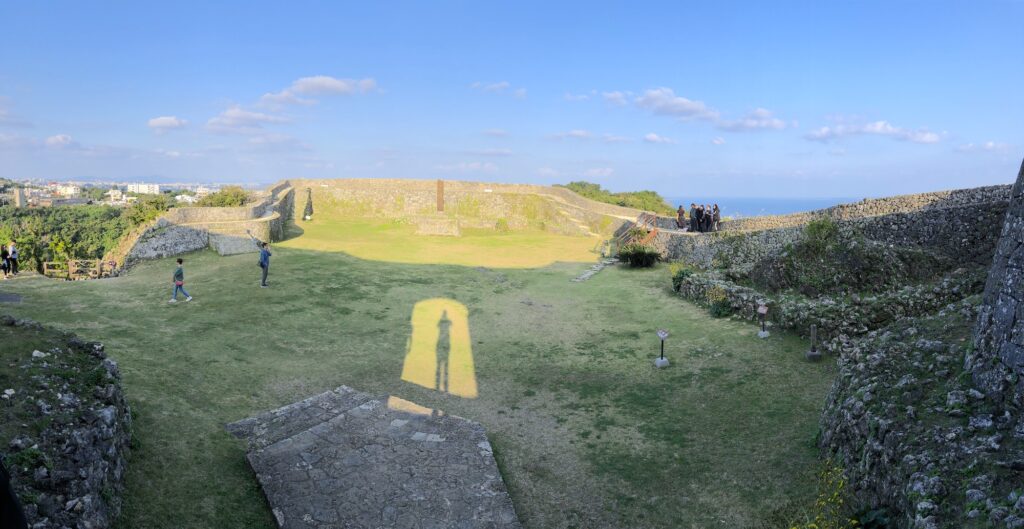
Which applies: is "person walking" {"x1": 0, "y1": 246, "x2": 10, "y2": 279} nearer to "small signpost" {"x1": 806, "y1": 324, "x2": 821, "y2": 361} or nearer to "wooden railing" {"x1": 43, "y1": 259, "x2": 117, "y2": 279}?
"wooden railing" {"x1": 43, "y1": 259, "x2": 117, "y2": 279}

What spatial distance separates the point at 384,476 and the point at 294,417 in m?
2.27

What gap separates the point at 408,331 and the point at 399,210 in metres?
28.7

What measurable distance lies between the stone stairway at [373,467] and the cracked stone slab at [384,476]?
0.04ft

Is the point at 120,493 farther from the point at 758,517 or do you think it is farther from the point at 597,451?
the point at 758,517

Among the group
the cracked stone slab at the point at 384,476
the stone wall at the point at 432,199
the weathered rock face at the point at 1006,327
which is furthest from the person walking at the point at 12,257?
the weathered rock face at the point at 1006,327

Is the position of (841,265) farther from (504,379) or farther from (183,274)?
(183,274)

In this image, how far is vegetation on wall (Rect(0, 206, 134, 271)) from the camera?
34.2 meters

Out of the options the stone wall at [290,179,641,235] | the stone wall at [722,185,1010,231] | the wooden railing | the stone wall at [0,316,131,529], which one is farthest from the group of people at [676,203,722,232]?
the wooden railing

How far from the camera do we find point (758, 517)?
6.48 metres

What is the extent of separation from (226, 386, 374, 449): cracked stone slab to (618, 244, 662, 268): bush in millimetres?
14223

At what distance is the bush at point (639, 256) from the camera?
70.1ft

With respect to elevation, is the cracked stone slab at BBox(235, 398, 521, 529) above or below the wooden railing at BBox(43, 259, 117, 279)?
below

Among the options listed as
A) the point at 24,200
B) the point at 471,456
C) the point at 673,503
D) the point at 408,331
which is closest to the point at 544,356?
the point at 408,331

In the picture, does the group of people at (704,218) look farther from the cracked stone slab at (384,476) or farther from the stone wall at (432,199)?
the cracked stone slab at (384,476)
